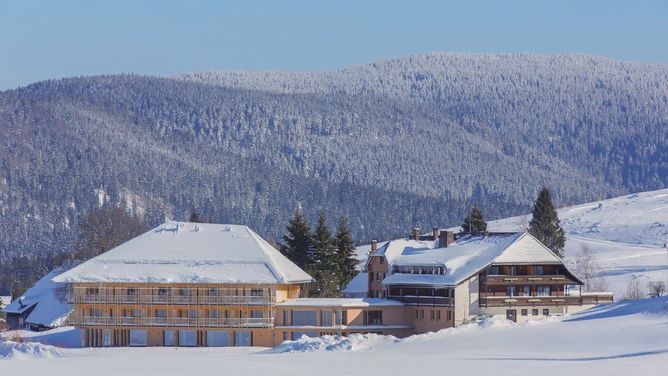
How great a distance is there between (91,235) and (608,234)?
7834 cm

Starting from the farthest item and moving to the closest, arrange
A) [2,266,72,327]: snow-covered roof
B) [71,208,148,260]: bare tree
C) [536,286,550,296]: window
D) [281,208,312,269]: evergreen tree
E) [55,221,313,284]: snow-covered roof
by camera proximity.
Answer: [71,208,148,260]: bare tree → [281,208,312,269]: evergreen tree → [2,266,72,327]: snow-covered roof → [536,286,550,296]: window → [55,221,313,284]: snow-covered roof

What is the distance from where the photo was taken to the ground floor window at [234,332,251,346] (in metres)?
93.6

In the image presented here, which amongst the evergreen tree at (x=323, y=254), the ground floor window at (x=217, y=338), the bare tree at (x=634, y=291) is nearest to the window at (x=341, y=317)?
the ground floor window at (x=217, y=338)

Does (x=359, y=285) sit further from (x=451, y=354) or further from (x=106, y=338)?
(x=451, y=354)

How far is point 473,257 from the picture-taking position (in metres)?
97.1

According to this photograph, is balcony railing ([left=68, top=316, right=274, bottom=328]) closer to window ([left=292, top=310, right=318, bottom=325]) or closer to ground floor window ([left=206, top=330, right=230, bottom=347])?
ground floor window ([left=206, top=330, right=230, bottom=347])

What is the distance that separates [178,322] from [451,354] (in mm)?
24307

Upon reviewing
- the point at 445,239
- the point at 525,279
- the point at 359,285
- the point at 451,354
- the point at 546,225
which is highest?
the point at 546,225

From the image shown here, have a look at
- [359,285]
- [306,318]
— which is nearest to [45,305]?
[359,285]

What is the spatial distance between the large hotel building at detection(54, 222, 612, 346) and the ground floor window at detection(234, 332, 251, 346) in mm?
81

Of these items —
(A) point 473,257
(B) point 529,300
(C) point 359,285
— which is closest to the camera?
(B) point 529,300

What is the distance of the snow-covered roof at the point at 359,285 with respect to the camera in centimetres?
10756

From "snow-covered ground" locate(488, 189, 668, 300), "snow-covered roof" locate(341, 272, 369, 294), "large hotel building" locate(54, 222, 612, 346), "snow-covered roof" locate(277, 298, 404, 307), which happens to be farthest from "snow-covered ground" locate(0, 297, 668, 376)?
"snow-covered ground" locate(488, 189, 668, 300)

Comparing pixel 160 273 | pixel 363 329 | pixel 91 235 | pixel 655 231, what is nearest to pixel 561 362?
pixel 363 329
